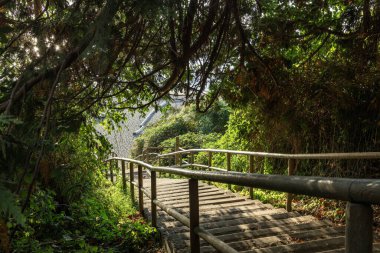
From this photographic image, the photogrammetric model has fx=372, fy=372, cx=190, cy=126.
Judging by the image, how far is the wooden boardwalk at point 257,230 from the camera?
11.9ft

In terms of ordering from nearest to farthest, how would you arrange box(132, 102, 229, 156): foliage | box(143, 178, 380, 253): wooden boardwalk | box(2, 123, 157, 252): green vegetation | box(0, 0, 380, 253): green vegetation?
box(0, 0, 380, 253): green vegetation
box(143, 178, 380, 253): wooden boardwalk
box(2, 123, 157, 252): green vegetation
box(132, 102, 229, 156): foliage

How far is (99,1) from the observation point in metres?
2.95

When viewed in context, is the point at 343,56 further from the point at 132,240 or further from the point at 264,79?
the point at 132,240

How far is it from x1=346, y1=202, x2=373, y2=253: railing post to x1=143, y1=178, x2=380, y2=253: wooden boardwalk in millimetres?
2569

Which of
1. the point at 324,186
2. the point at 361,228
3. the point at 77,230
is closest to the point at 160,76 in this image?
the point at 77,230

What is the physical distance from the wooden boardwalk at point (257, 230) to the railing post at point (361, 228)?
2569 mm

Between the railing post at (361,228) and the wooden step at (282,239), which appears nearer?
the railing post at (361,228)

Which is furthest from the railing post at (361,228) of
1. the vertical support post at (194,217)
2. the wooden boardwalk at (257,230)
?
the wooden boardwalk at (257,230)

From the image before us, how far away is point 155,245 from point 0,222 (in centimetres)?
263

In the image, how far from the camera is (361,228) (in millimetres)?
984

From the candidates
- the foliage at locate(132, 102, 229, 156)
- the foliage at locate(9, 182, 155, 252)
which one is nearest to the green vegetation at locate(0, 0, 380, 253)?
the foliage at locate(9, 182, 155, 252)

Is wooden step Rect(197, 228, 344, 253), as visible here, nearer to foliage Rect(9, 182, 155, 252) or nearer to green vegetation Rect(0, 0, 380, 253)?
foliage Rect(9, 182, 155, 252)

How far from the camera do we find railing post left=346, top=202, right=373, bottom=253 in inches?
38.6

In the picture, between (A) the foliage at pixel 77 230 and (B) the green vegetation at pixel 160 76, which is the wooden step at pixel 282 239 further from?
(B) the green vegetation at pixel 160 76
